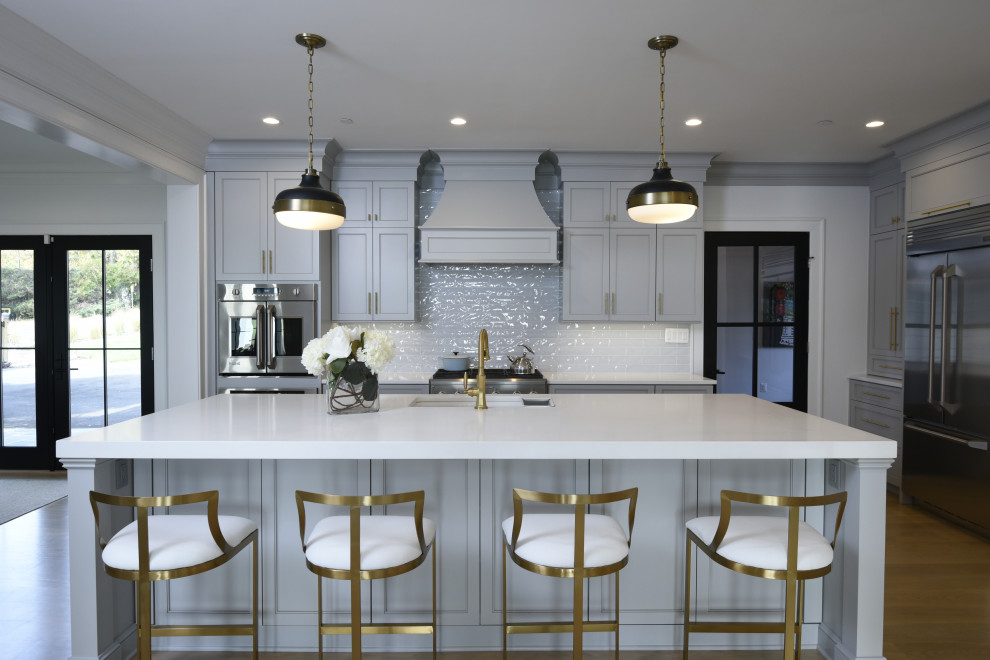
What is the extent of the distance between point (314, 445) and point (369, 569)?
1.48 feet

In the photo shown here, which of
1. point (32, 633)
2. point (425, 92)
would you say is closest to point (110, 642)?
point (32, 633)

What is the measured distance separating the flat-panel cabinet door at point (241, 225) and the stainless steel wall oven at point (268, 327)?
0.13 metres

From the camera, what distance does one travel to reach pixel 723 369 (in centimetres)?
516

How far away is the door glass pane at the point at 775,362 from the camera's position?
5.15 m

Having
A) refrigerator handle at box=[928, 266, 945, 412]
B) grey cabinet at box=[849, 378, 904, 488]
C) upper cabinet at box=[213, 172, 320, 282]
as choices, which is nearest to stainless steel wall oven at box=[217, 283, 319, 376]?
upper cabinet at box=[213, 172, 320, 282]

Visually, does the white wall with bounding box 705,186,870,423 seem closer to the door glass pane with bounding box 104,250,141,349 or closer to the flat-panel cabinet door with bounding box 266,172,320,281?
the flat-panel cabinet door with bounding box 266,172,320,281

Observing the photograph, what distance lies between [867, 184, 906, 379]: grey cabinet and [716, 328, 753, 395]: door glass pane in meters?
1.01

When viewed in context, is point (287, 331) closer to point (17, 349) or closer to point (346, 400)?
point (346, 400)

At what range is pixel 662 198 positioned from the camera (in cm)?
259

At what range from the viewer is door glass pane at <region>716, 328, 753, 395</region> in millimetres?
5137

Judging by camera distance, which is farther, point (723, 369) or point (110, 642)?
point (723, 369)

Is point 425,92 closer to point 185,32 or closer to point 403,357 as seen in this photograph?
point 185,32

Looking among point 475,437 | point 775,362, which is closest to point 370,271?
point 475,437

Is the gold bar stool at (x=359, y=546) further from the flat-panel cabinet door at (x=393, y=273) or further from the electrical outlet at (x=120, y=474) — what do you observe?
the flat-panel cabinet door at (x=393, y=273)
